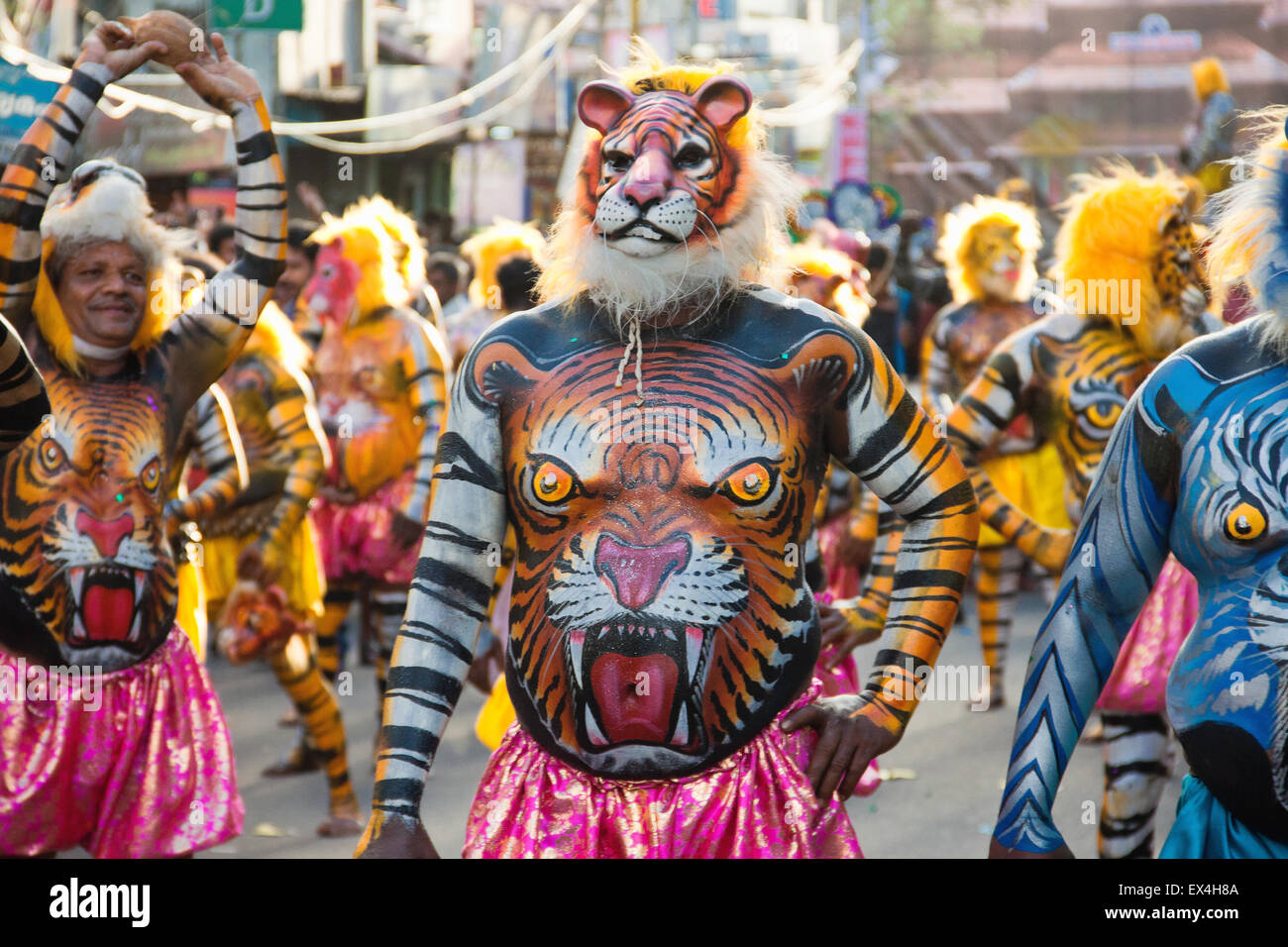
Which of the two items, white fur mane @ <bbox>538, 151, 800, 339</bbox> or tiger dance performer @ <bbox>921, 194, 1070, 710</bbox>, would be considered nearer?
white fur mane @ <bbox>538, 151, 800, 339</bbox>

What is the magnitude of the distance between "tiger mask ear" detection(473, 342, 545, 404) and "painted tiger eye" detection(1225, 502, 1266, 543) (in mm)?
1220

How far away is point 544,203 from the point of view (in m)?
17.5

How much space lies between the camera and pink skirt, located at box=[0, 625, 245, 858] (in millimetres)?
3949

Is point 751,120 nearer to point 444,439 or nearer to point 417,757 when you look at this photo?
point 444,439

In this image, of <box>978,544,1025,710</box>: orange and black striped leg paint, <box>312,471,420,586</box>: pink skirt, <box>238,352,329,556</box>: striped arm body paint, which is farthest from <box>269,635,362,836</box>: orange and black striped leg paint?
<box>978,544,1025,710</box>: orange and black striped leg paint

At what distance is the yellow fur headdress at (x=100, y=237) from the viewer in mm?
4016

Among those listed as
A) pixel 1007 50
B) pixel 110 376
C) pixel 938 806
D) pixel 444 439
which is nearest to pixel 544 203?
pixel 1007 50

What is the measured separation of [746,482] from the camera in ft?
8.95

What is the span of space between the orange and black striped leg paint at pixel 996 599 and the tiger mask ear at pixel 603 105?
4782 mm

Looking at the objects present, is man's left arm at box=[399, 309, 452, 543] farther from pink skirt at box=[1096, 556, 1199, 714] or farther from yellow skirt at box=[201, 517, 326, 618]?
pink skirt at box=[1096, 556, 1199, 714]

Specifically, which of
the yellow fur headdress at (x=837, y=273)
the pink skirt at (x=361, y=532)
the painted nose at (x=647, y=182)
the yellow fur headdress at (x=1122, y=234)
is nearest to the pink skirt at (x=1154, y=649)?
the yellow fur headdress at (x=1122, y=234)

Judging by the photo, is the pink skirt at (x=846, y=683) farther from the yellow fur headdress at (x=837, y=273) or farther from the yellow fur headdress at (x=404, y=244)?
the yellow fur headdress at (x=404, y=244)

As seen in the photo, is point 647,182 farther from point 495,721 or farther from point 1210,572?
point 495,721
